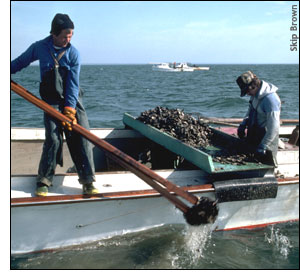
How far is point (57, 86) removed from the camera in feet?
14.5

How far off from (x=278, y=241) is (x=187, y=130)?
246 cm

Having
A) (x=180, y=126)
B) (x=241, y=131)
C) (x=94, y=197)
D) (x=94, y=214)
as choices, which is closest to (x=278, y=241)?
(x=241, y=131)

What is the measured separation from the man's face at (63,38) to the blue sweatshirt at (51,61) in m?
0.07

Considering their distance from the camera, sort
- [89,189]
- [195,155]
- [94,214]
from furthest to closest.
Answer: [195,155], [94,214], [89,189]

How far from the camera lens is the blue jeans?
178 inches

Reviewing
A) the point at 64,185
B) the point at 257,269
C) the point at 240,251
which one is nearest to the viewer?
the point at 64,185

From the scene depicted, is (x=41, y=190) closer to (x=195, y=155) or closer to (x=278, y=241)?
(x=195, y=155)

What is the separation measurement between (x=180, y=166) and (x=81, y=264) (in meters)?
2.49

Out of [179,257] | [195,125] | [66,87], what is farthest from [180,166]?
[66,87]

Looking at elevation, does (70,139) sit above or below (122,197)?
above

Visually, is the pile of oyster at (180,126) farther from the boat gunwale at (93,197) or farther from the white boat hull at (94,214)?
the boat gunwale at (93,197)

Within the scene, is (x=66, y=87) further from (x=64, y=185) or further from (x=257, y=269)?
(x=257, y=269)

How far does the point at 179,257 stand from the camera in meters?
5.40

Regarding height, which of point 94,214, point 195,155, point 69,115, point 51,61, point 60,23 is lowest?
point 94,214
